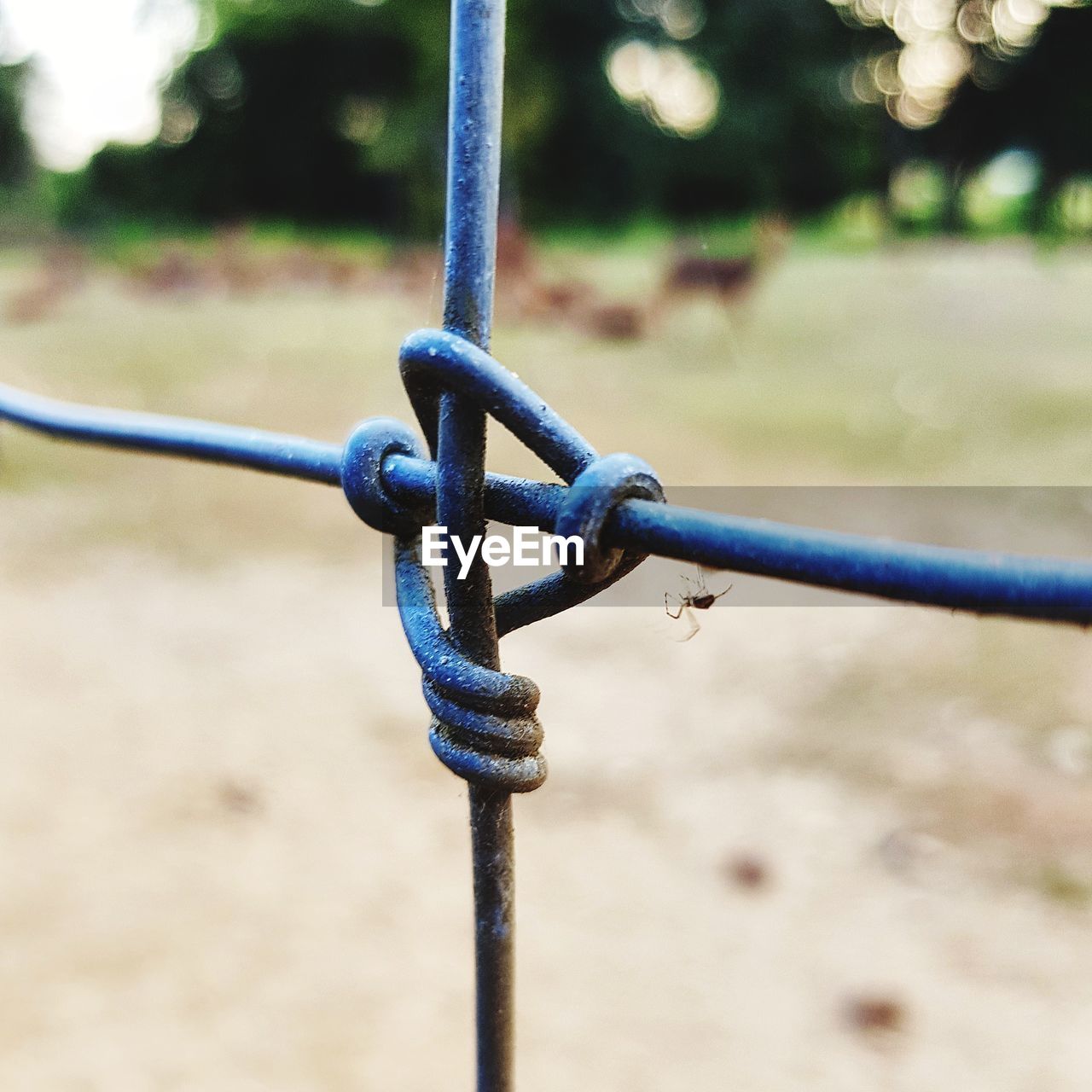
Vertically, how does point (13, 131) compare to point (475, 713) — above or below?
above

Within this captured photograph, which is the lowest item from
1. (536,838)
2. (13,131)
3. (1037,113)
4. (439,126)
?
(536,838)

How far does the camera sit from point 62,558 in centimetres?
163

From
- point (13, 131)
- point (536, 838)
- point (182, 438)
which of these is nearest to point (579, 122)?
point (13, 131)

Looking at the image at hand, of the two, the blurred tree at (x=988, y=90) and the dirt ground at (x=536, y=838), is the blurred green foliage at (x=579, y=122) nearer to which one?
the blurred tree at (x=988, y=90)

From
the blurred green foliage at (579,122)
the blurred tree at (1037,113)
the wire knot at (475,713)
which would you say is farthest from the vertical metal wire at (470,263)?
the blurred tree at (1037,113)

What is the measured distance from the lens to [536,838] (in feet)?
2.99

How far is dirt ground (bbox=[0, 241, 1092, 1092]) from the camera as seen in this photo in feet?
2.24

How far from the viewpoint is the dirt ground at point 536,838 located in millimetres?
684

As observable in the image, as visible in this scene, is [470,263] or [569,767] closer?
[470,263]

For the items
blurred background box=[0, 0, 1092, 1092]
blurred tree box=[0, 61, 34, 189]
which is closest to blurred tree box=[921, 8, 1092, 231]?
blurred background box=[0, 0, 1092, 1092]

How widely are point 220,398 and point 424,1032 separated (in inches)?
83.4

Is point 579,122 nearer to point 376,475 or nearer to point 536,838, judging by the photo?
point 536,838

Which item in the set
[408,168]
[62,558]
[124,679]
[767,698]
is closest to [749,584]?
[767,698]

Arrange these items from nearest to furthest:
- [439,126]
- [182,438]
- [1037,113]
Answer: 1. [182,438]
2. [439,126]
3. [1037,113]
